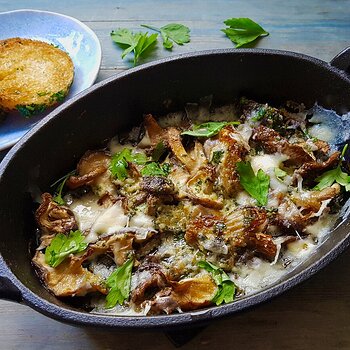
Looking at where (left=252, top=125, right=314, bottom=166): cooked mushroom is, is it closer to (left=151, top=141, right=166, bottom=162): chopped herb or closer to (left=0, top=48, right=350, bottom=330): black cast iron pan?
(left=0, top=48, right=350, bottom=330): black cast iron pan

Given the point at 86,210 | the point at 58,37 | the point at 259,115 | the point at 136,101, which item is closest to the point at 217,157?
the point at 259,115

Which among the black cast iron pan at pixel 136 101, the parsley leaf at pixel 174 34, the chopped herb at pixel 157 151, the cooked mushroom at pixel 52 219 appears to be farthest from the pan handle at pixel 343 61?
the cooked mushroom at pixel 52 219

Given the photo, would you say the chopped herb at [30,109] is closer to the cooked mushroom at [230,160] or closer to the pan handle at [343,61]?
the cooked mushroom at [230,160]

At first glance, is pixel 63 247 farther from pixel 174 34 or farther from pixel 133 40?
pixel 174 34

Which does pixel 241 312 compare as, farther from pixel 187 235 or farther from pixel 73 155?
pixel 73 155

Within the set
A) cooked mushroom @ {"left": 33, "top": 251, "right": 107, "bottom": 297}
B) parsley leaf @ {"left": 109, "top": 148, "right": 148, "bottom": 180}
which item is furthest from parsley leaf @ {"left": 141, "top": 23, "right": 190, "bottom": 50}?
cooked mushroom @ {"left": 33, "top": 251, "right": 107, "bottom": 297}

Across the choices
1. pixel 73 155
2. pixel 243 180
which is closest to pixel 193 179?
pixel 243 180

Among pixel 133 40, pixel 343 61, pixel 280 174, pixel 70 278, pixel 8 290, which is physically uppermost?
pixel 343 61
